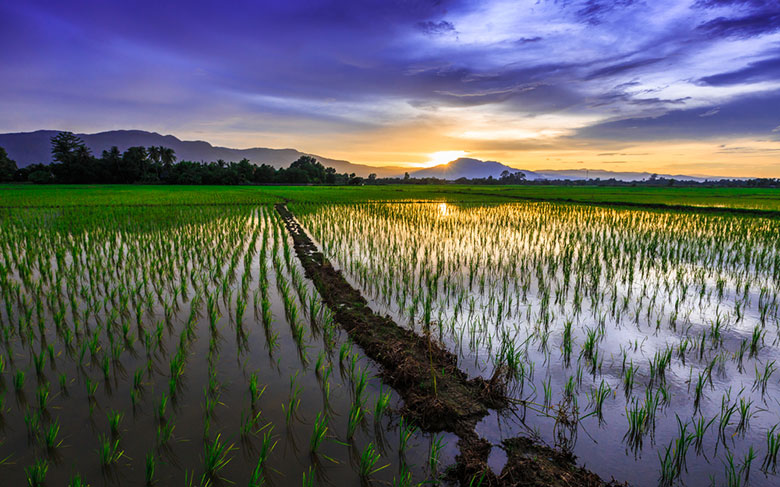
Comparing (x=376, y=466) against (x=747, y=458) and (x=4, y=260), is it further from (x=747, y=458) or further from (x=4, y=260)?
(x=4, y=260)

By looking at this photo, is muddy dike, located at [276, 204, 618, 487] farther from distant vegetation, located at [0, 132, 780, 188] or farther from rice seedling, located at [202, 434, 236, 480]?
distant vegetation, located at [0, 132, 780, 188]

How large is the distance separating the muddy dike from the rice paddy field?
73 millimetres

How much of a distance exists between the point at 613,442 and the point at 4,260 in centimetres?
1009

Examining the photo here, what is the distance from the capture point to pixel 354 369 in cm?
325

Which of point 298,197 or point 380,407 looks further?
point 298,197

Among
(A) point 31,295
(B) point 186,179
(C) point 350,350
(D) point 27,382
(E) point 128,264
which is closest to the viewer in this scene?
(D) point 27,382

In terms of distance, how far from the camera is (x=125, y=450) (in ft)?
7.11

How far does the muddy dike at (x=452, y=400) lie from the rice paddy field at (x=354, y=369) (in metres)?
0.07

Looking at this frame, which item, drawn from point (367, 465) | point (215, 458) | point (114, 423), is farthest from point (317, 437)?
point (114, 423)

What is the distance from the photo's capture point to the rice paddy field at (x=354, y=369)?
2.15m

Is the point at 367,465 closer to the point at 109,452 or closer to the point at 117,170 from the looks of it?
the point at 109,452

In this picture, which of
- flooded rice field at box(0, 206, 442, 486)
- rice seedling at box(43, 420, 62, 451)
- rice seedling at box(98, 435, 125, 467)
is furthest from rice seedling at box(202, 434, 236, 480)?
rice seedling at box(43, 420, 62, 451)

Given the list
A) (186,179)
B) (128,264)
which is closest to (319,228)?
(128,264)

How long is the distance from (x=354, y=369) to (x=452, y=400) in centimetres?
95
